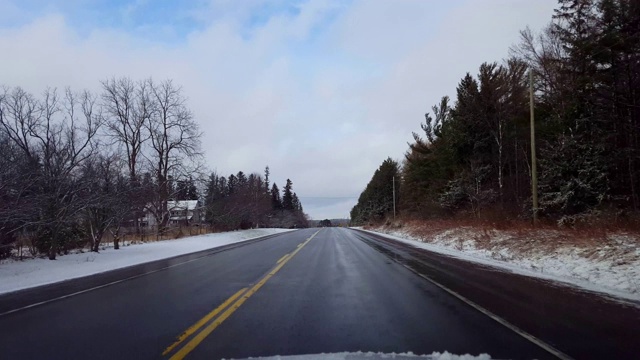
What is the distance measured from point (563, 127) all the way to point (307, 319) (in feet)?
70.5

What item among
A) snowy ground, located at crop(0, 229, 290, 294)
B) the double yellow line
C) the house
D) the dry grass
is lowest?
snowy ground, located at crop(0, 229, 290, 294)

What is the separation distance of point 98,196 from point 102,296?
12.1 m

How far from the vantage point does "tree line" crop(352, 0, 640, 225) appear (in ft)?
66.1

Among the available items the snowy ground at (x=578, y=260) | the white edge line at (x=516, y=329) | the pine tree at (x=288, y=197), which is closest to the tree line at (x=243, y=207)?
the pine tree at (x=288, y=197)

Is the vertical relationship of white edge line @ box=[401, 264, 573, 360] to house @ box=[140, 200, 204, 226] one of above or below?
below

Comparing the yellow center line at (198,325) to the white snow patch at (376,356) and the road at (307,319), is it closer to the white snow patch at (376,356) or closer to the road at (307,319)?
the road at (307,319)

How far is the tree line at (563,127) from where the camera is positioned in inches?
794

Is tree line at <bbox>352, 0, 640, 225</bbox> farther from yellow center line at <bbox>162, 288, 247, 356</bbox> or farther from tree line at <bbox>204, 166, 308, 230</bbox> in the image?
tree line at <bbox>204, 166, 308, 230</bbox>

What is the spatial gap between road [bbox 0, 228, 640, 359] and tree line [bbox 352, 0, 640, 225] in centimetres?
1154

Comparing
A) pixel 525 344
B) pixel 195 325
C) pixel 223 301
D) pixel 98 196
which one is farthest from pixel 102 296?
pixel 98 196

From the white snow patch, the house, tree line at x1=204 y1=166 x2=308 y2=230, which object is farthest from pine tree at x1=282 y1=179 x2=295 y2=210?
the white snow patch

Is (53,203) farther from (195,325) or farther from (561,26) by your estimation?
(561,26)

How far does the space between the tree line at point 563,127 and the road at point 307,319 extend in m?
11.5

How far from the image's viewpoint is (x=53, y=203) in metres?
18.9
